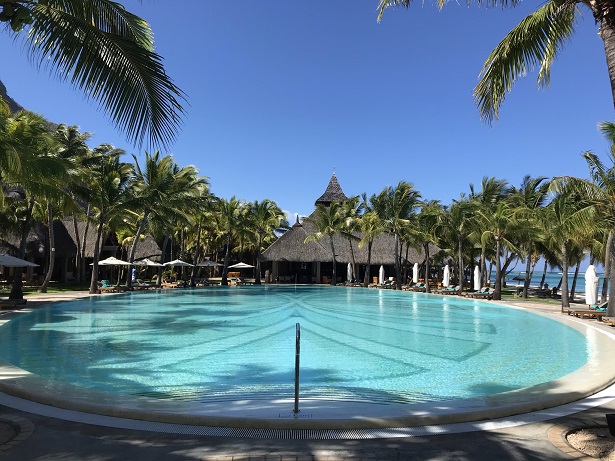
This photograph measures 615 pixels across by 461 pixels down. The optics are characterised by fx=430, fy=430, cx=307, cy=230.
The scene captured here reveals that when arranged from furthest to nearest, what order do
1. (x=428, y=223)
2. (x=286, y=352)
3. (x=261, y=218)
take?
(x=261, y=218) → (x=428, y=223) → (x=286, y=352)

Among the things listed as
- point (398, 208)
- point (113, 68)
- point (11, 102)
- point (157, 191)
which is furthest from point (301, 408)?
point (11, 102)

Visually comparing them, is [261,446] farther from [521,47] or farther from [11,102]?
[11,102]

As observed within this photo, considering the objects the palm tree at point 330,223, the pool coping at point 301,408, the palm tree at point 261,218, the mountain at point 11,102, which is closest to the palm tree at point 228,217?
the palm tree at point 261,218

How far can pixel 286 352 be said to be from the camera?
9.48 metres

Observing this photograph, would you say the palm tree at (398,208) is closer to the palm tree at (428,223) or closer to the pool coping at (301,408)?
the palm tree at (428,223)

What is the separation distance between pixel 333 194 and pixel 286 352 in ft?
119

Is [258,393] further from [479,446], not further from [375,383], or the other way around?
[479,446]

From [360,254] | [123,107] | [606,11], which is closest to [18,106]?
[360,254]

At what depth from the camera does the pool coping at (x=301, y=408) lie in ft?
13.2

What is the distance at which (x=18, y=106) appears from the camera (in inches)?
1564

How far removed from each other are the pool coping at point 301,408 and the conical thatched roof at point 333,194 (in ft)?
128

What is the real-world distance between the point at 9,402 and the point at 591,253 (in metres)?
26.1

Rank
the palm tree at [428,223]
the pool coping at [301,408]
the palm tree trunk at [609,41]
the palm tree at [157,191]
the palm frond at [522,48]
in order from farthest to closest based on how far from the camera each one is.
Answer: the palm tree at [428,223]
the palm tree at [157,191]
the palm frond at [522,48]
the pool coping at [301,408]
the palm tree trunk at [609,41]

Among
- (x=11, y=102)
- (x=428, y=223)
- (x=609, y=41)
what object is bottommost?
(x=609, y=41)
